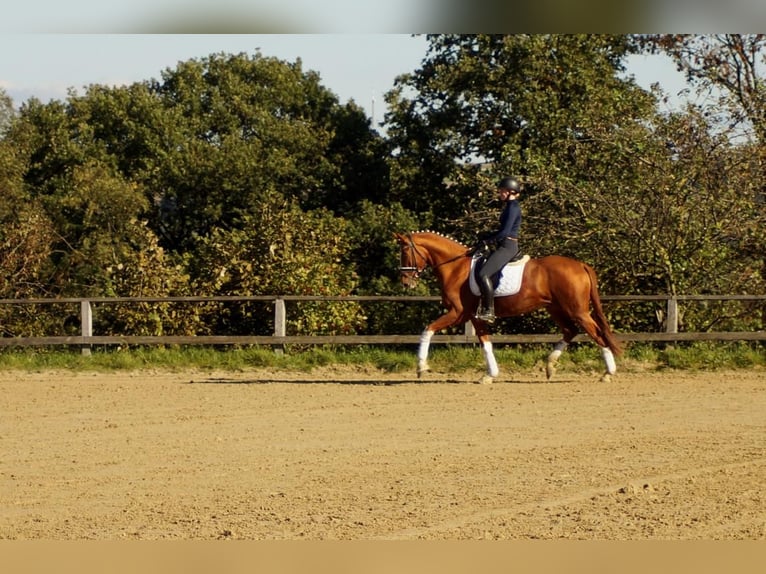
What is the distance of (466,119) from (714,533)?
1743 cm

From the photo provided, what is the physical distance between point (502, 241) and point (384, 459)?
5565 millimetres

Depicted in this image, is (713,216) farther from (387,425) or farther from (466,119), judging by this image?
(387,425)

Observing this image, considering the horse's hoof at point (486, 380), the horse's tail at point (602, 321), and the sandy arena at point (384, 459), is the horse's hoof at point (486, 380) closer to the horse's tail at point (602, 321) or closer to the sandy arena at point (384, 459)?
the sandy arena at point (384, 459)

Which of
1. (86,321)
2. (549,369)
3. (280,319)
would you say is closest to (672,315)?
(549,369)

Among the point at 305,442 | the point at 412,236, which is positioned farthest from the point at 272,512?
the point at 412,236

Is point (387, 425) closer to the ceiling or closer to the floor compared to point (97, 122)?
closer to the floor

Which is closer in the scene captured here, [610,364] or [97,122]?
[610,364]

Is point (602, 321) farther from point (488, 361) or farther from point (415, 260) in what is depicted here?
point (415, 260)

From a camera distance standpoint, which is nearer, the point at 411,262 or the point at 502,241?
the point at 502,241

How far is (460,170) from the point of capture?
2236cm

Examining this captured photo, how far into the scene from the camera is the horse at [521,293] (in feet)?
46.3

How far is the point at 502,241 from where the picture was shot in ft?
44.9

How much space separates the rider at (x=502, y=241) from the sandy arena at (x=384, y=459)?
1131 mm

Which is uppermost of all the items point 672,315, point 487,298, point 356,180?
point 356,180
